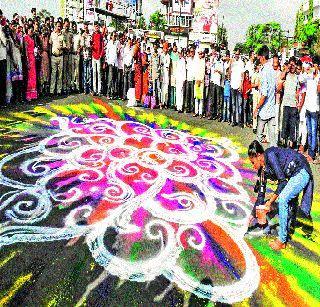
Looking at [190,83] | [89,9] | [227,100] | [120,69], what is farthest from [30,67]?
[89,9]

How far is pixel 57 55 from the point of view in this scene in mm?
9172

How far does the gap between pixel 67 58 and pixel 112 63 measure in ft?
4.11

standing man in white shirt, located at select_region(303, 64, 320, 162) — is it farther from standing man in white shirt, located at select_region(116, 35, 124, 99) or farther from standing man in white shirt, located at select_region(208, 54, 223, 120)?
standing man in white shirt, located at select_region(116, 35, 124, 99)

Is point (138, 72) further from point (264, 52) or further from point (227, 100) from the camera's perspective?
point (264, 52)

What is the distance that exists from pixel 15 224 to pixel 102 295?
1.47 meters

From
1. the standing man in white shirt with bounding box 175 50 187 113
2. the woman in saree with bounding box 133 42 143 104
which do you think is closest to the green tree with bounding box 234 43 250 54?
the standing man in white shirt with bounding box 175 50 187 113

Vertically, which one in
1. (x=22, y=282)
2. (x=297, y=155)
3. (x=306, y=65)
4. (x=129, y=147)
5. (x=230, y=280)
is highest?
(x=306, y=65)

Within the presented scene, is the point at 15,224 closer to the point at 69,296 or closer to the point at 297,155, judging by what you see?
the point at 69,296

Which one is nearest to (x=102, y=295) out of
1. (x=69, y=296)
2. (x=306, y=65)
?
(x=69, y=296)

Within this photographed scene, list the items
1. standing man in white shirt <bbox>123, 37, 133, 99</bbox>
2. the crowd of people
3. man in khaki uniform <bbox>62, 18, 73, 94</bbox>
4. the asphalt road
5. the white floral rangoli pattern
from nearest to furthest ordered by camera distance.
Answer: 1. the asphalt road
2. the white floral rangoli pattern
3. the crowd of people
4. man in khaki uniform <bbox>62, 18, 73, 94</bbox>
5. standing man in white shirt <bbox>123, 37, 133, 99</bbox>

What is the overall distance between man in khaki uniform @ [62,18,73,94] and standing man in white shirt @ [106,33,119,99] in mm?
1051

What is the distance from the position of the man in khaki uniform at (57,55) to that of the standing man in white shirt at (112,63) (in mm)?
1270

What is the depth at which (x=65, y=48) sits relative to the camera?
927 centimetres

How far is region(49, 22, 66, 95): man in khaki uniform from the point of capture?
29.8 feet
